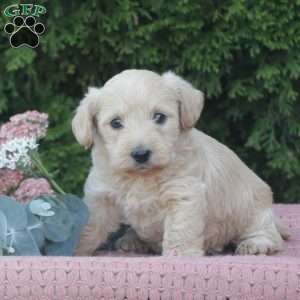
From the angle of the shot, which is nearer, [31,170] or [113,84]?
[113,84]

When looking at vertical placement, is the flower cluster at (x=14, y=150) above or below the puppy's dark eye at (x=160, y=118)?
below

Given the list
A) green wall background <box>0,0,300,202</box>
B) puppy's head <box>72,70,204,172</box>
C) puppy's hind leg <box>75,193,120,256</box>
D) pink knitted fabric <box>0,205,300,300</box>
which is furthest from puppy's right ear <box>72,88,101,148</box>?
green wall background <box>0,0,300,202</box>

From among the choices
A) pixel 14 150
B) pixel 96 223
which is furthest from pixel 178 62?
pixel 14 150

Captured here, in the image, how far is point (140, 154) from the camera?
354 centimetres

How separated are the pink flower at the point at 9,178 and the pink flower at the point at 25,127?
15 centimetres

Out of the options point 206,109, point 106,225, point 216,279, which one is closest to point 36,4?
point 206,109

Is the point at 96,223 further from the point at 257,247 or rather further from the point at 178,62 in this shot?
the point at 178,62

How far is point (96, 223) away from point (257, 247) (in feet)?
2.57

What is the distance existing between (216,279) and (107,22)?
7.92 feet

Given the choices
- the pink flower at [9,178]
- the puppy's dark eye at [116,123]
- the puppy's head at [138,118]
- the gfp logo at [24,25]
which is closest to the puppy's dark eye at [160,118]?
the puppy's head at [138,118]

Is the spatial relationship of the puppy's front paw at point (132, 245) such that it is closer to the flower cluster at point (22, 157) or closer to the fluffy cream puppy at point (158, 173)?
the fluffy cream puppy at point (158, 173)

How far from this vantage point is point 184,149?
3.81 m

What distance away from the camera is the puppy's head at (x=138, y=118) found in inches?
141

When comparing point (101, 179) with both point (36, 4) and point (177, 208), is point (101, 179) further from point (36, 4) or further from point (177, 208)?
point (36, 4)
